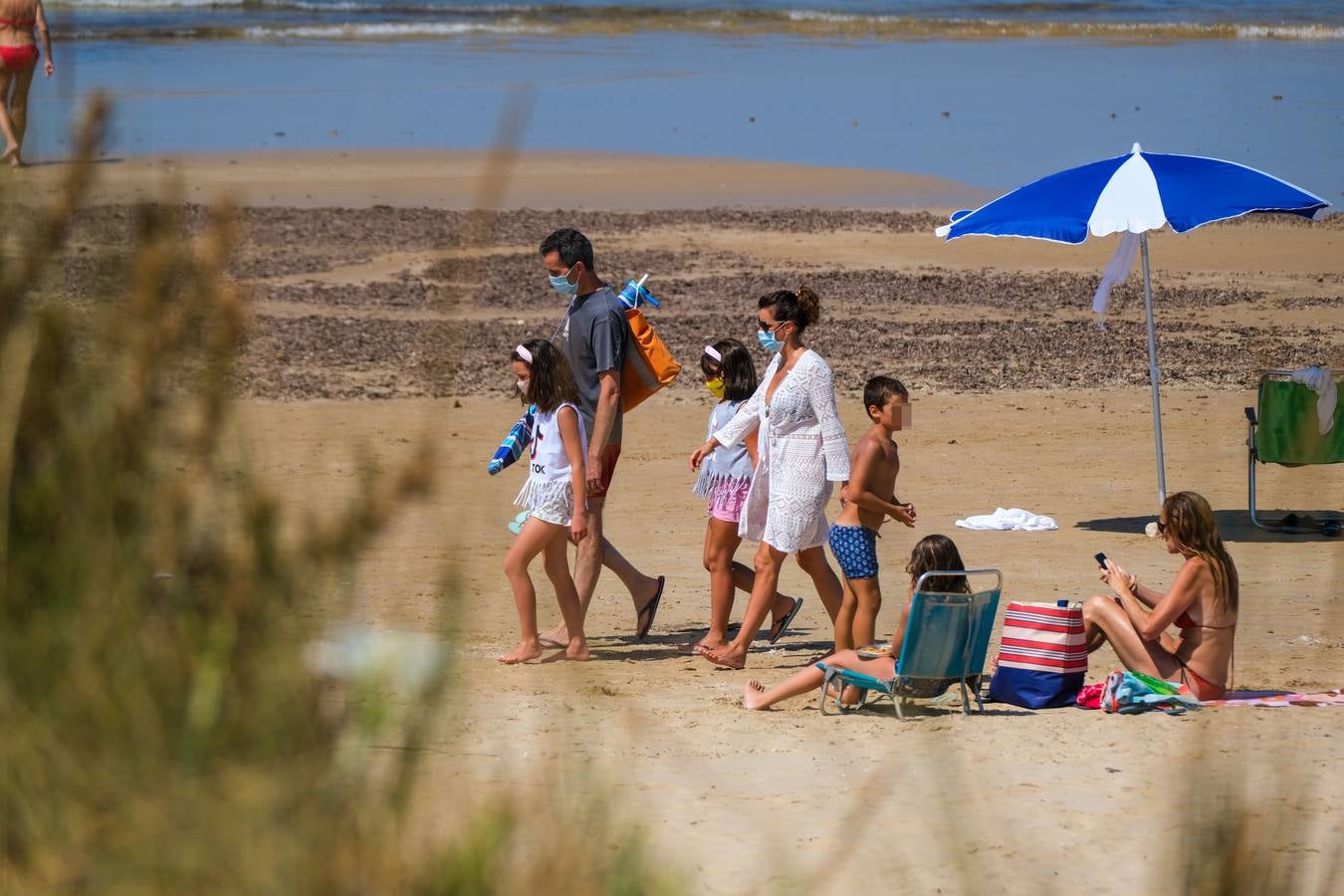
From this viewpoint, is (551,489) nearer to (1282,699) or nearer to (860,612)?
(860,612)

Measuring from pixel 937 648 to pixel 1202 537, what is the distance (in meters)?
1.25

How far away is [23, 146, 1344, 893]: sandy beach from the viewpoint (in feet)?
15.9

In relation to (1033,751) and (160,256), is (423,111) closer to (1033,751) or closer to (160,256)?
(1033,751)

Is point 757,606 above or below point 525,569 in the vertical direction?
below

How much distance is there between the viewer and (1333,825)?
17.0ft

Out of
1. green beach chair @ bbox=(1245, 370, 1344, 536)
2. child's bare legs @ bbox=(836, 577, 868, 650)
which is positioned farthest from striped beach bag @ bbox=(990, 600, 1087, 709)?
green beach chair @ bbox=(1245, 370, 1344, 536)

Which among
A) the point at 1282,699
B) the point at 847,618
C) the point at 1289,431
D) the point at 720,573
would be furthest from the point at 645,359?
the point at 1289,431

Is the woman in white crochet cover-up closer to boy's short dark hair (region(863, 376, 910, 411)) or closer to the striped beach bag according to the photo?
boy's short dark hair (region(863, 376, 910, 411))

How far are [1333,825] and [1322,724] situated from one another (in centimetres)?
136

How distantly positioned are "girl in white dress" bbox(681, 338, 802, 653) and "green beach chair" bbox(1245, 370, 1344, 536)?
3421mm

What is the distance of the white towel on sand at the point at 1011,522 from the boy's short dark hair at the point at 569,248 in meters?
3.73

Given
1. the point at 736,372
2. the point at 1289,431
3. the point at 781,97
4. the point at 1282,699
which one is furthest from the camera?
the point at 781,97

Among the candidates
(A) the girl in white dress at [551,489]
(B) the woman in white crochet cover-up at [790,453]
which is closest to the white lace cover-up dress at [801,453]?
(B) the woman in white crochet cover-up at [790,453]

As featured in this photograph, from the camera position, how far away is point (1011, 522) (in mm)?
10367
